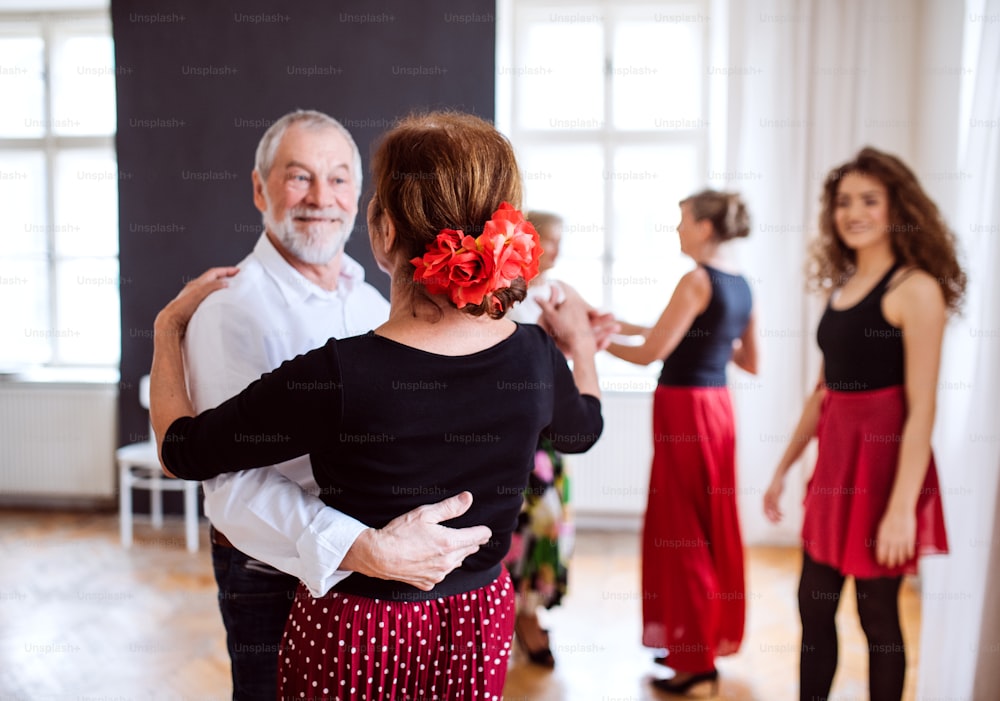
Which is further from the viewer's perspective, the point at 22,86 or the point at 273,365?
the point at 22,86

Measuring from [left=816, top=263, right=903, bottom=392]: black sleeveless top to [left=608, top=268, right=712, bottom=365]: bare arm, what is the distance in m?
0.65

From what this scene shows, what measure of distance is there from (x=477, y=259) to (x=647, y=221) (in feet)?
14.5

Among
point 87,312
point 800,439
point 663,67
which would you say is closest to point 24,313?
point 87,312

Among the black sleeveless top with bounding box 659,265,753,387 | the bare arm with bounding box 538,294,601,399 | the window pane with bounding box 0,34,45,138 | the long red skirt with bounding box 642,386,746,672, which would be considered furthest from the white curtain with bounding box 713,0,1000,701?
the window pane with bounding box 0,34,45,138

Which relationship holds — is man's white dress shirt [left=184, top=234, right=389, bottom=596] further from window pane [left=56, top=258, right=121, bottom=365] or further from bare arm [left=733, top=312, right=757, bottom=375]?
window pane [left=56, top=258, right=121, bottom=365]

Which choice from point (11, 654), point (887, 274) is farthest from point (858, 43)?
point (11, 654)

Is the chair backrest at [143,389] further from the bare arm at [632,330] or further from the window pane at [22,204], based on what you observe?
the bare arm at [632,330]

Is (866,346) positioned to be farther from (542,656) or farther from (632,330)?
(542,656)

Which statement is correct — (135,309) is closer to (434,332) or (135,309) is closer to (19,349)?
(19,349)

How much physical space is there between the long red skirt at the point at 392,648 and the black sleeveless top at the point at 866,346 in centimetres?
139

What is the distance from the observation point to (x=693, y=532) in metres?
2.96

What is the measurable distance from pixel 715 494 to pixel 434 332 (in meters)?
2.02

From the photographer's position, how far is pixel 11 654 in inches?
130

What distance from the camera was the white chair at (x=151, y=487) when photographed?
4555mm
